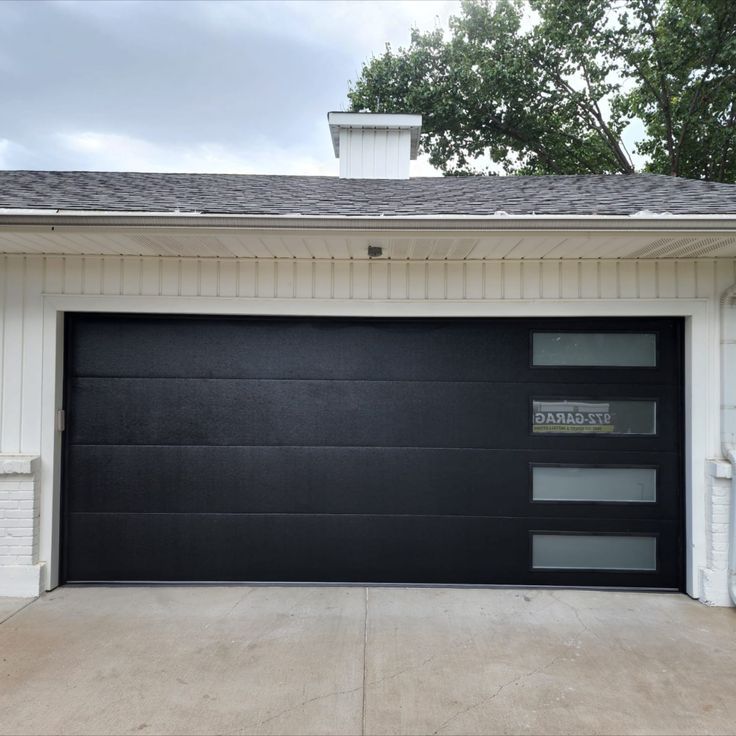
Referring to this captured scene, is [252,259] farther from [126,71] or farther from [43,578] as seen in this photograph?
[126,71]

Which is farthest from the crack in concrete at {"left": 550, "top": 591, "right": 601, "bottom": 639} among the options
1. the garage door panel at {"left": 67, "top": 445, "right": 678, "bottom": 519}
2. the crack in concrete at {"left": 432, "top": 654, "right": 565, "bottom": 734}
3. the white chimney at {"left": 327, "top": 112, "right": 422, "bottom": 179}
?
the white chimney at {"left": 327, "top": 112, "right": 422, "bottom": 179}

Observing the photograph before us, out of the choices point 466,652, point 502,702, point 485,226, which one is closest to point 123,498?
point 466,652

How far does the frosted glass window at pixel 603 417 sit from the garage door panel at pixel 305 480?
0.23 metres

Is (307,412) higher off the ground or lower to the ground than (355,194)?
lower

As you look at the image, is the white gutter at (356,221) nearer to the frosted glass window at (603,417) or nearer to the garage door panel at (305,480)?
the frosted glass window at (603,417)

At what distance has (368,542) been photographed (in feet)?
13.8

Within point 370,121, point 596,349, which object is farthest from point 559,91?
point 596,349

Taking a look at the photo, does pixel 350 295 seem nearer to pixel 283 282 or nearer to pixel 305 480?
pixel 283 282

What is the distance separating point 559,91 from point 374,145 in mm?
10319

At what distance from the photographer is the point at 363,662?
3.06 metres

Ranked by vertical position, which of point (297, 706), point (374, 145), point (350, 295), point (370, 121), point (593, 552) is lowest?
point (297, 706)

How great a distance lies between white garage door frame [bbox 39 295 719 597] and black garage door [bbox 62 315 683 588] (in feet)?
0.40

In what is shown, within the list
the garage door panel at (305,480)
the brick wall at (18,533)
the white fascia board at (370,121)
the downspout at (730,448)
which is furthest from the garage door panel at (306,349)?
the white fascia board at (370,121)

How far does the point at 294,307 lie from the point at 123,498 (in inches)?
80.1
